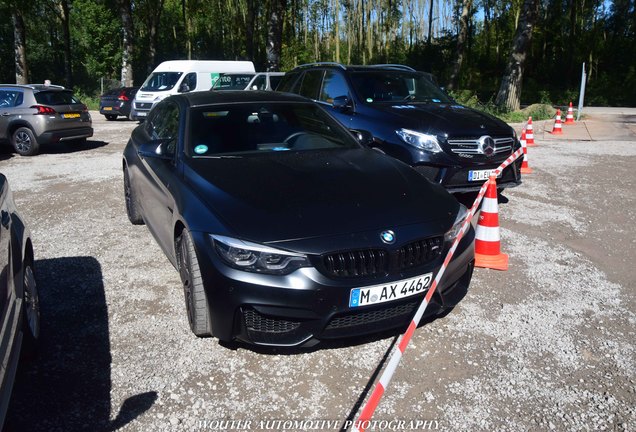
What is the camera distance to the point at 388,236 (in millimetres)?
3119

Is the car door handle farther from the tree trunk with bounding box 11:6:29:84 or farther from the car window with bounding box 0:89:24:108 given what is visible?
the tree trunk with bounding box 11:6:29:84

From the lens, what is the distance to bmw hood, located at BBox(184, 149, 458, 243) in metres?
3.13

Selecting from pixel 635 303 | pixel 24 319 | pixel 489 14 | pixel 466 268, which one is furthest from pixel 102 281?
pixel 489 14

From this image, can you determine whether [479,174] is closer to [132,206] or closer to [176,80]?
[132,206]

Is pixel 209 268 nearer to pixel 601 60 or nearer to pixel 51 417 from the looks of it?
pixel 51 417

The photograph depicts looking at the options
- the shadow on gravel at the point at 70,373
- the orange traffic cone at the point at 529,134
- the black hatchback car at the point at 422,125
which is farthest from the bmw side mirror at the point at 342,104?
the orange traffic cone at the point at 529,134

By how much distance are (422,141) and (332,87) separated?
2.15m

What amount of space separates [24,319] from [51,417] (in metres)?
0.63

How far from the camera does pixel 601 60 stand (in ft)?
127

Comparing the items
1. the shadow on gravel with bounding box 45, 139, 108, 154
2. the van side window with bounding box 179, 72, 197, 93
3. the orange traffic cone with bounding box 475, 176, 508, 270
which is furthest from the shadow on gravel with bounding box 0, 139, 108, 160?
the orange traffic cone with bounding box 475, 176, 508, 270

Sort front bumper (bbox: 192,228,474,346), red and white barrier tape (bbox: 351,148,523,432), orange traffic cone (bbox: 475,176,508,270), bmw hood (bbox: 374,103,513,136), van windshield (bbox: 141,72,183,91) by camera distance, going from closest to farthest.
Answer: red and white barrier tape (bbox: 351,148,523,432), front bumper (bbox: 192,228,474,346), orange traffic cone (bbox: 475,176,508,270), bmw hood (bbox: 374,103,513,136), van windshield (bbox: 141,72,183,91)

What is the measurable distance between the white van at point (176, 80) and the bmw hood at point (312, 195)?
1446cm

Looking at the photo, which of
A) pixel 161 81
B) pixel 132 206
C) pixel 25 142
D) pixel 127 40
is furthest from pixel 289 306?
pixel 127 40

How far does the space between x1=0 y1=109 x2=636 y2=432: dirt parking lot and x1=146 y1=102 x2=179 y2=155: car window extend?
1.14m
